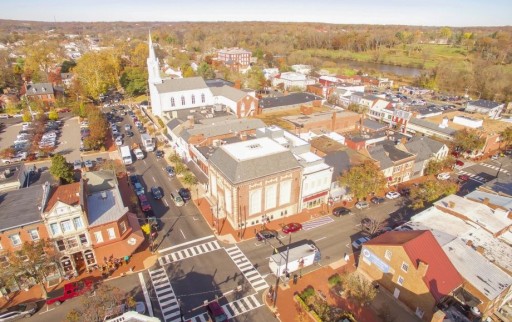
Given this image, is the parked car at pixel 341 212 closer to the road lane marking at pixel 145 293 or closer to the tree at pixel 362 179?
the tree at pixel 362 179

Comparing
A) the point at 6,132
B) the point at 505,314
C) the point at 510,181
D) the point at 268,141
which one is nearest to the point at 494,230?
the point at 505,314

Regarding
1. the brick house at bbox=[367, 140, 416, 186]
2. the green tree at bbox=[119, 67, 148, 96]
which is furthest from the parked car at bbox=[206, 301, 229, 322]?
the green tree at bbox=[119, 67, 148, 96]

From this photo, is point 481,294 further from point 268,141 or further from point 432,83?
point 432,83

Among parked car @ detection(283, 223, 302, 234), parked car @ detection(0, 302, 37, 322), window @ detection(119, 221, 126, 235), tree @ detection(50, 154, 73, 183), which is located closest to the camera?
parked car @ detection(0, 302, 37, 322)

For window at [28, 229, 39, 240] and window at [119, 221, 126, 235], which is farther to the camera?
window at [119, 221, 126, 235]

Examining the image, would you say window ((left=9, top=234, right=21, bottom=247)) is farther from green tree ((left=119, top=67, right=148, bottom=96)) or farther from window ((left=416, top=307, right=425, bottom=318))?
green tree ((left=119, top=67, right=148, bottom=96))

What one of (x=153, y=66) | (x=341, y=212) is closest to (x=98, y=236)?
(x=341, y=212)

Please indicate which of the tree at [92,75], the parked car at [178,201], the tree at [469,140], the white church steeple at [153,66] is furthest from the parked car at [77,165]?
the tree at [469,140]
